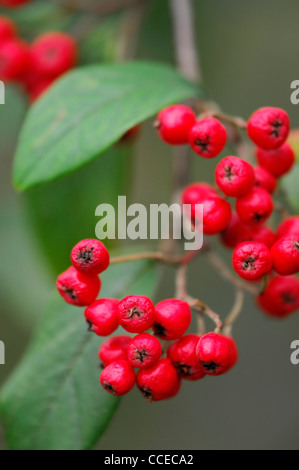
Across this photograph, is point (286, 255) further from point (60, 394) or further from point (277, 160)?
point (60, 394)

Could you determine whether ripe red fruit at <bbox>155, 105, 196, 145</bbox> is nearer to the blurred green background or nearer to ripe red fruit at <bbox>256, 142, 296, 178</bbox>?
ripe red fruit at <bbox>256, 142, 296, 178</bbox>

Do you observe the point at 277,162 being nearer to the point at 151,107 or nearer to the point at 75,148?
the point at 151,107

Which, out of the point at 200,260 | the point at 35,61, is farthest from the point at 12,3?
the point at 200,260

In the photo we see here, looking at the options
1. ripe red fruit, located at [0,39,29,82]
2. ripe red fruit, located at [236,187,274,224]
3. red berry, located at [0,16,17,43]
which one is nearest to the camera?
ripe red fruit, located at [236,187,274,224]

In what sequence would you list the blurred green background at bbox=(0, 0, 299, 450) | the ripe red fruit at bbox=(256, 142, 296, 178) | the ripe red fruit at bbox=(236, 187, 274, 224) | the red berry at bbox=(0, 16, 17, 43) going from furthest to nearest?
the blurred green background at bbox=(0, 0, 299, 450) < the red berry at bbox=(0, 16, 17, 43) < the ripe red fruit at bbox=(256, 142, 296, 178) < the ripe red fruit at bbox=(236, 187, 274, 224)

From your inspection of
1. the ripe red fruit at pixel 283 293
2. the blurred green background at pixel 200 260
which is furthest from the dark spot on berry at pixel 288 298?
the blurred green background at pixel 200 260

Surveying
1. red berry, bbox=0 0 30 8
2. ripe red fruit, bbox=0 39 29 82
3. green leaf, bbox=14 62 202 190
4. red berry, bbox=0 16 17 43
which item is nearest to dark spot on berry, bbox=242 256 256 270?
green leaf, bbox=14 62 202 190
